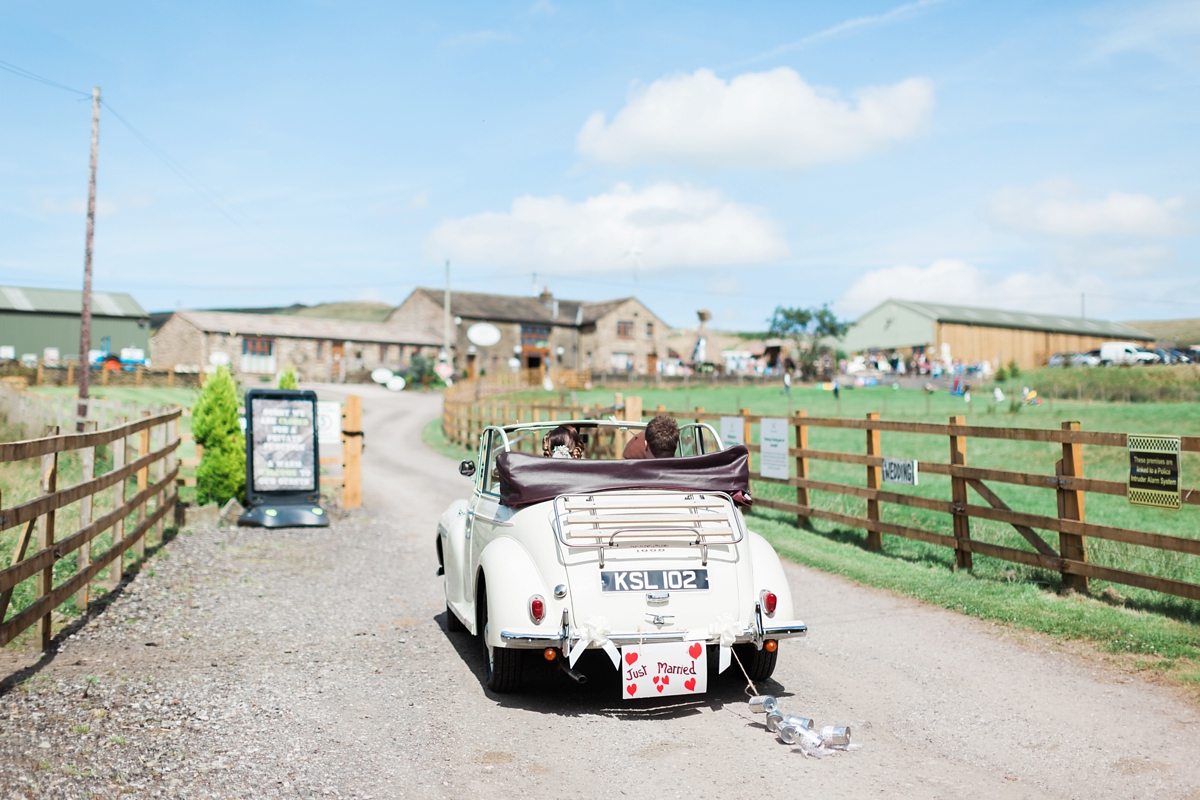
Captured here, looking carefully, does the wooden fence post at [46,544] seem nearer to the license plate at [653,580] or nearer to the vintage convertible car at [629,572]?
the vintage convertible car at [629,572]

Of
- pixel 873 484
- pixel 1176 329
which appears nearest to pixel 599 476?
pixel 873 484

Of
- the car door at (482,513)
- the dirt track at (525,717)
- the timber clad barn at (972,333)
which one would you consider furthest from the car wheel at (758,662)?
the timber clad barn at (972,333)

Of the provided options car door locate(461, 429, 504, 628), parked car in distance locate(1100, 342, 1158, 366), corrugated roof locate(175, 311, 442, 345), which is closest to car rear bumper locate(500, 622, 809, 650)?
car door locate(461, 429, 504, 628)

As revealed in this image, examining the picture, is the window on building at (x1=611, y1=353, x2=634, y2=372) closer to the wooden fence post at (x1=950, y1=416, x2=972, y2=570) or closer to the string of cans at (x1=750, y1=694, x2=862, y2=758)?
the wooden fence post at (x1=950, y1=416, x2=972, y2=570)

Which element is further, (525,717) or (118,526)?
(118,526)

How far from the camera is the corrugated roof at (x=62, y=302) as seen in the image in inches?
2356

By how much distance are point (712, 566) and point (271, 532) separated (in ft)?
27.2

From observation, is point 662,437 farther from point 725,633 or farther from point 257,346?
point 257,346

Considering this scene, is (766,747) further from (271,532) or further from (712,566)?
(271,532)

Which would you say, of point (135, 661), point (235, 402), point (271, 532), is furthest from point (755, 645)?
point (235, 402)

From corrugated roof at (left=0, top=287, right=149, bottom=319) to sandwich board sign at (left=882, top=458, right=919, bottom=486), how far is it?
6100cm

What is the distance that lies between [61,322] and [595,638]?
219 ft

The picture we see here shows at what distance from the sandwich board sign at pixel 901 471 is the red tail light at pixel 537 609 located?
18.2ft

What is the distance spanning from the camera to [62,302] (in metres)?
61.9
